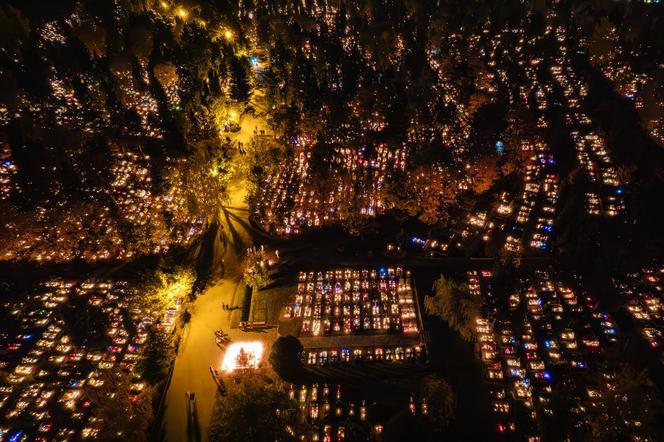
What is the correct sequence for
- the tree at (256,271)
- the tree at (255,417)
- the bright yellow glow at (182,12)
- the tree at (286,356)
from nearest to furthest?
the tree at (255,417), the tree at (286,356), the tree at (256,271), the bright yellow glow at (182,12)

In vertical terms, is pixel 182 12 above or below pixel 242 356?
above

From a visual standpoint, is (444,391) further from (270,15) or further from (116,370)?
(270,15)

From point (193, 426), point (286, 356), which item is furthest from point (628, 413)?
point (193, 426)

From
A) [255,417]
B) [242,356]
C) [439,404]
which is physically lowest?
[255,417]

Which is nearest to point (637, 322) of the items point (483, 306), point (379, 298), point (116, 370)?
point (483, 306)

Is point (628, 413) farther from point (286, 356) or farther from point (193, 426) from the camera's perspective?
point (193, 426)

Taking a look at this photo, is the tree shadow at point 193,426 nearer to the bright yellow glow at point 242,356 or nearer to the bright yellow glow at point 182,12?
the bright yellow glow at point 242,356

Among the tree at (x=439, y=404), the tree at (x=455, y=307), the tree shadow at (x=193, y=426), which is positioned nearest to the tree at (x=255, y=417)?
the tree shadow at (x=193, y=426)
